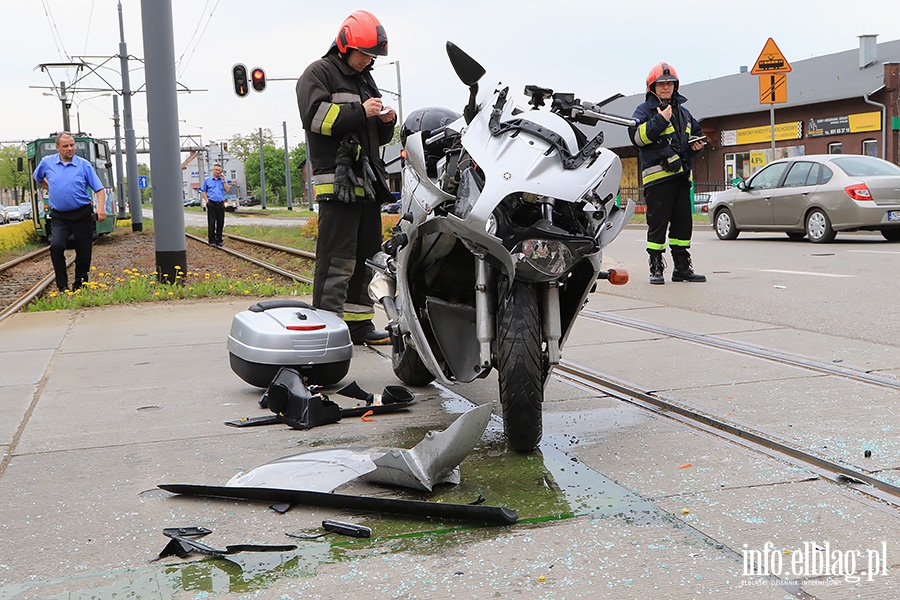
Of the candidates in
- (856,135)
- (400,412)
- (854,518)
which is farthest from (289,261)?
(856,135)

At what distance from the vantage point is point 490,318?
397cm

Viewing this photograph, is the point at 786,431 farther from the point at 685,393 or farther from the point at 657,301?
the point at 657,301

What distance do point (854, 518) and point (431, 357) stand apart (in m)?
1.92

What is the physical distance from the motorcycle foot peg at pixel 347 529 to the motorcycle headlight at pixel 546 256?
4.02 feet

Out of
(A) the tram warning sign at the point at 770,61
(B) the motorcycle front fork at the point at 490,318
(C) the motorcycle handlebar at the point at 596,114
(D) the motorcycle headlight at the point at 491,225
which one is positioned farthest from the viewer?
(A) the tram warning sign at the point at 770,61

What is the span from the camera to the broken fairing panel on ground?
11.1 ft

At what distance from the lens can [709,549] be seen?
2.74 meters

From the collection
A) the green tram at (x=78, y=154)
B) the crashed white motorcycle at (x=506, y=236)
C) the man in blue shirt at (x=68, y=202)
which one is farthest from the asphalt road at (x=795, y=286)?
the green tram at (x=78, y=154)

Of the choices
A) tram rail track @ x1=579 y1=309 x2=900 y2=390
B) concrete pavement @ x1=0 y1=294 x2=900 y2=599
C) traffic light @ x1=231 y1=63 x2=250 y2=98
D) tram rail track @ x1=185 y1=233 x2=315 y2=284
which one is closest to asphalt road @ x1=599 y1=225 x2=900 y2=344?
tram rail track @ x1=579 y1=309 x2=900 y2=390

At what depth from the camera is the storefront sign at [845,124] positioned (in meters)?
40.2

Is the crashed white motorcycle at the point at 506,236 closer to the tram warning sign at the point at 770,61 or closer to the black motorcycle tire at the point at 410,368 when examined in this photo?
the black motorcycle tire at the point at 410,368

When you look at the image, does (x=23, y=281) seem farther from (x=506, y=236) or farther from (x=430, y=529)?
(x=430, y=529)
